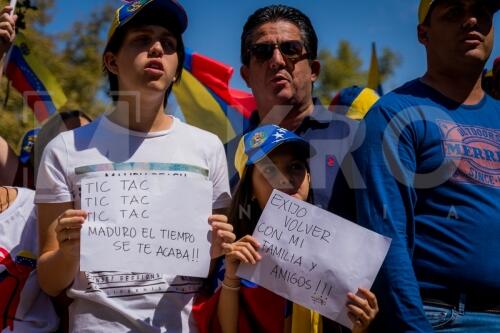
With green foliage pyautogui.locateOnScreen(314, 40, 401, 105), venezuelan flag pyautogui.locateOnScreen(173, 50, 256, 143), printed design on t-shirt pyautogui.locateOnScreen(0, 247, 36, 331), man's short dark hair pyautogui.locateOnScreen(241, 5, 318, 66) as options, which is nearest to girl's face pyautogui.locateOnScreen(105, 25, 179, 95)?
printed design on t-shirt pyautogui.locateOnScreen(0, 247, 36, 331)

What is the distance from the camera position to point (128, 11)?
246 centimetres

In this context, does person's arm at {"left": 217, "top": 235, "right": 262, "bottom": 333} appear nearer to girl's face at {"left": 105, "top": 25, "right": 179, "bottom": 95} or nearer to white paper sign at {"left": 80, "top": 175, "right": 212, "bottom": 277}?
white paper sign at {"left": 80, "top": 175, "right": 212, "bottom": 277}

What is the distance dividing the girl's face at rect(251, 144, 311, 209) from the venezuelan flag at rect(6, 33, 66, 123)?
3.05 metres

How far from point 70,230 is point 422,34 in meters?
1.55

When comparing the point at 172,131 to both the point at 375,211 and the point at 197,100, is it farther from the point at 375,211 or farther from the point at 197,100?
the point at 197,100

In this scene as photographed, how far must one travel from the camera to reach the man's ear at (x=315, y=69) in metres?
3.45

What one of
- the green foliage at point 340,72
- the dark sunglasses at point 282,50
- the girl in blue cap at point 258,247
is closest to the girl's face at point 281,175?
the girl in blue cap at point 258,247

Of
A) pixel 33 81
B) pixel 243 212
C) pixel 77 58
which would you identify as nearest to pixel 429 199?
pixel 243 212

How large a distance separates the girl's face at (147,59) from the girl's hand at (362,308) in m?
1.02

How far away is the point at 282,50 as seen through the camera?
10.8 ft

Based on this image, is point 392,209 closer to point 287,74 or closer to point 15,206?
point 287,74

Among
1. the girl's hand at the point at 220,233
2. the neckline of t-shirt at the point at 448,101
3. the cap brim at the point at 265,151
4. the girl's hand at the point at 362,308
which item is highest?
the neckline of t-shirt at the point at 448,101

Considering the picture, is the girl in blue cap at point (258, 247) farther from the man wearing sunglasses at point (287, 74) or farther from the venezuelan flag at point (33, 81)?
the venezuelan flag at point (33, 81)

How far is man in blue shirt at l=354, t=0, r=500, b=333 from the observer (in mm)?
2242
